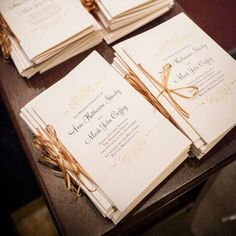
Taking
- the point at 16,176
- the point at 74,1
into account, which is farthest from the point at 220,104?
the point at 16,176

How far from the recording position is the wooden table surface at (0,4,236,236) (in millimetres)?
784

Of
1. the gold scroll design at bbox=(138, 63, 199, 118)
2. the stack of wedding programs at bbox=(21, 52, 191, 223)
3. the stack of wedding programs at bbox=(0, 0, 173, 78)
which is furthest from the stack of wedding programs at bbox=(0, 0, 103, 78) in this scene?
the gold scroll design at bbox=(138, 63, 199, 118)

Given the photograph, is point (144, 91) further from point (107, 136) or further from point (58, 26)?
point (58, 26)

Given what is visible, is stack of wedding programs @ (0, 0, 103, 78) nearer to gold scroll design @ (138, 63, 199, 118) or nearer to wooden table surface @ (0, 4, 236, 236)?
wooden table surface @ (0, 4, 236, 236)

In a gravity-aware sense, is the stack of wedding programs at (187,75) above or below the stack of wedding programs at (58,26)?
below

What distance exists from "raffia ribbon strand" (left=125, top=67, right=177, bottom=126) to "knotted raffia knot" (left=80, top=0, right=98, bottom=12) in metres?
0.24

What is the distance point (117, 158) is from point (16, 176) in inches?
34.3

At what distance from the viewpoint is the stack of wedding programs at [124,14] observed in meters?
0.95

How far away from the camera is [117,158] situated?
2.60 ft

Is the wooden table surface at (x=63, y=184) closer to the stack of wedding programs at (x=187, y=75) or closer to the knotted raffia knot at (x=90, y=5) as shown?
the stack of wedding programs at (x=187, y=75)

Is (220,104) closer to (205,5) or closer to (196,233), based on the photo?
(205,5)

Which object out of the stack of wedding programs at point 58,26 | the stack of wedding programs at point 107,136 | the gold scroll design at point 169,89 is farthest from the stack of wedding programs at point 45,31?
the gold scroll design at point 169,89

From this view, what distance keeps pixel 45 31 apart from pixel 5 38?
0.12 meters

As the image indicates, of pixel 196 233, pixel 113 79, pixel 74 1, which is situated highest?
pixel 74 1
